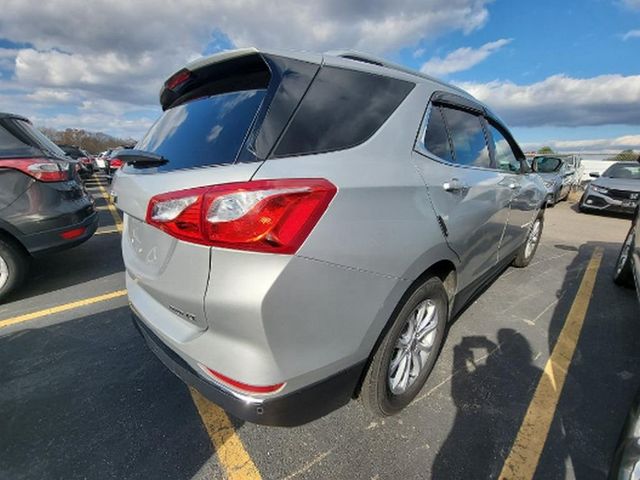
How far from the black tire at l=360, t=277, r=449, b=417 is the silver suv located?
13 mm

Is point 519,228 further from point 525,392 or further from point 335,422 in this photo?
point 335,422

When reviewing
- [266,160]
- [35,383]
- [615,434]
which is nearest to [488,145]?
[615,434]

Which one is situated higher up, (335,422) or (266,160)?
(266,160)

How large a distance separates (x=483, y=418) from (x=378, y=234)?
140 centimetres

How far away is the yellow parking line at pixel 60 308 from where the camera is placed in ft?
10.5

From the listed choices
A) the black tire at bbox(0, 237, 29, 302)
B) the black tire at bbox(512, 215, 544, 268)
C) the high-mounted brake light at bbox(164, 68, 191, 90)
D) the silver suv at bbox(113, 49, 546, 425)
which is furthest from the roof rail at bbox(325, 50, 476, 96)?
the black tire at bbox(0, 237, 29, 302)

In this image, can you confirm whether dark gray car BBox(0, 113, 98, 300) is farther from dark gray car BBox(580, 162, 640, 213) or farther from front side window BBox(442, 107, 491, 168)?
dark gray car BBox(580, 162, 640, 213)

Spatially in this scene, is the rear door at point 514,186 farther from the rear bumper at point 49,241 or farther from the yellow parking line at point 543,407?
the rear bumper at point 49,241

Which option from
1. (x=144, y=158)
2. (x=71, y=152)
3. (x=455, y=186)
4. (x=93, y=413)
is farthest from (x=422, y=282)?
(x=71, y=152)

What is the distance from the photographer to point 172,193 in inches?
55.9

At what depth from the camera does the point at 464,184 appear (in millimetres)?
2236

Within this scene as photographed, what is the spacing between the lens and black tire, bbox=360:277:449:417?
1783 millimetres

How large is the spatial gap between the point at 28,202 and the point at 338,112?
3500 mm

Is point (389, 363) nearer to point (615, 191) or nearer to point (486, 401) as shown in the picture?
point (486, 401)
